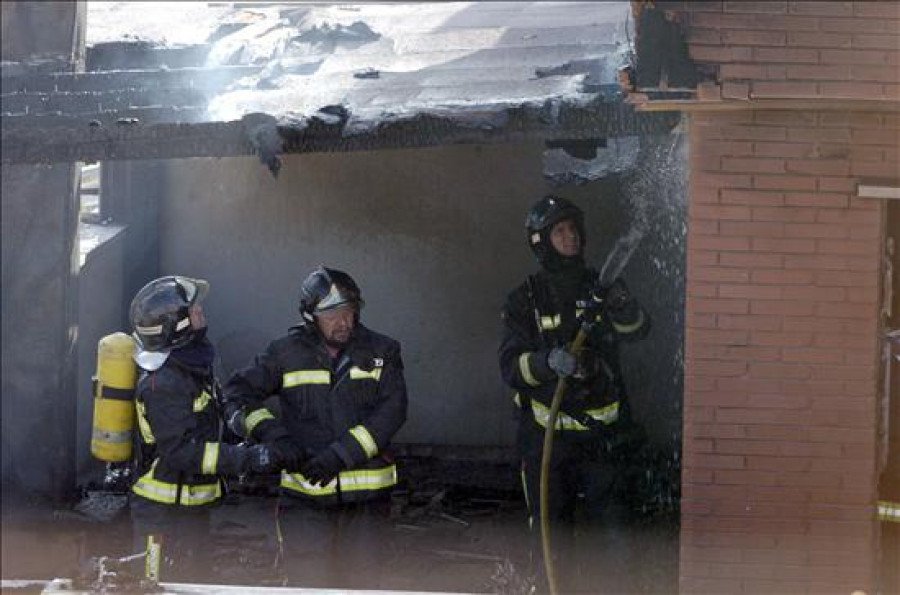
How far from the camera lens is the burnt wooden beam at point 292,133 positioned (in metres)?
6.93

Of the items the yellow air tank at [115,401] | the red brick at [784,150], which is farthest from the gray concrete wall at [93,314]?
the red brick at [784,150]

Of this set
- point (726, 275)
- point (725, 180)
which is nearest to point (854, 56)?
point (725, 180)

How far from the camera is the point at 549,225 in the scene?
7516 millimetres

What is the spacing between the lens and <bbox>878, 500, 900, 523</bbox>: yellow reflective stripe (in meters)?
6.56

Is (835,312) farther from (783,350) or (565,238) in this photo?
(565,238)

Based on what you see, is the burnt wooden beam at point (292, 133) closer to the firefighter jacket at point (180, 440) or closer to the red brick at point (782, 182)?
the red brick at point (782, 182)

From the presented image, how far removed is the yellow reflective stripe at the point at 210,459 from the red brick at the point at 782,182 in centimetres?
272

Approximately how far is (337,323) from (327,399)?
37 centimetres

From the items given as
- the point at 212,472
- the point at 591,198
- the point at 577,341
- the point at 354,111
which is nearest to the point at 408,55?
the point at 591,198

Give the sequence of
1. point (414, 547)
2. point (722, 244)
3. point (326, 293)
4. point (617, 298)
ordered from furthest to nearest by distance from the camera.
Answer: point (414, 547), point (617, 298), point (326, 293), point (722, 244)

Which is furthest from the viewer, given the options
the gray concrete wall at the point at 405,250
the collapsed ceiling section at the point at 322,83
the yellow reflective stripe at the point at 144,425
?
the gray concrete wall at the point at 405,250

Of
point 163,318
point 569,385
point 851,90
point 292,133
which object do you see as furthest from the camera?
point 569,385

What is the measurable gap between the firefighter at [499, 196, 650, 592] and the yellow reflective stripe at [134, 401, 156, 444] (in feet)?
6.08

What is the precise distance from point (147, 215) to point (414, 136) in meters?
3.99
